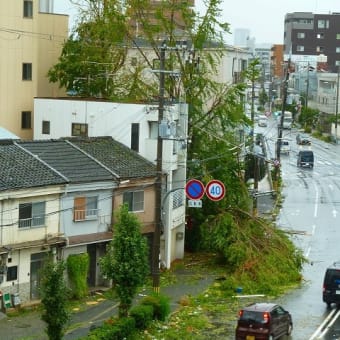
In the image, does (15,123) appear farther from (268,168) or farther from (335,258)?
(268,168)

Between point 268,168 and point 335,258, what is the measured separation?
A: 34.3 m

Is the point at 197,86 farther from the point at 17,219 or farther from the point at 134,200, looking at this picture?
the point at 17,219

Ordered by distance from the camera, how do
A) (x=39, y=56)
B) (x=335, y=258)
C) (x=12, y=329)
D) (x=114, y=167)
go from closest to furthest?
(x=12, y=329), (x=114, y=167), (x=335, y=258), (x=39, y=56)

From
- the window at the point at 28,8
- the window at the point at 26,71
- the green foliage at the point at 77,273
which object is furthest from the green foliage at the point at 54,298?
the window at the point at 28,8

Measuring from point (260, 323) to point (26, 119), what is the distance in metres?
25.8

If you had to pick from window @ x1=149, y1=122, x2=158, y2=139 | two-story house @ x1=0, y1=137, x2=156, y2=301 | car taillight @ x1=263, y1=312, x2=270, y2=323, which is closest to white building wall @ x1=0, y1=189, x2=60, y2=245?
two-story house @ x1=0, y1=137, x2=156, y2=301

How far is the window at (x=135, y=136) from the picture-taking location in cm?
3922

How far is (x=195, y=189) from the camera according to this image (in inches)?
1481

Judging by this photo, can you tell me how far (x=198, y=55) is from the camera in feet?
151

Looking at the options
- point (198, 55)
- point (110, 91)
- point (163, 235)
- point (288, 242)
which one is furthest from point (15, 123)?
point (288, 242)

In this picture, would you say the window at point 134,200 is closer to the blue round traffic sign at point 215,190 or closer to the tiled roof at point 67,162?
the tiled roof at point 67,162

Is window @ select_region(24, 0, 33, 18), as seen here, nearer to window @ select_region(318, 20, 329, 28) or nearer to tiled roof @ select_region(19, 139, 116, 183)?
tiled roof @ select_region(19, 139, 116, 183)

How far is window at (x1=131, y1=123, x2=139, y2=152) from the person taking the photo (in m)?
39.2

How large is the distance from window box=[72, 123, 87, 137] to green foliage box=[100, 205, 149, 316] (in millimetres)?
14745
